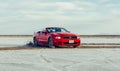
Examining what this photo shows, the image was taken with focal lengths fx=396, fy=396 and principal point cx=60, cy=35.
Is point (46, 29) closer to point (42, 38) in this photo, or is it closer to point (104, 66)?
point (42, 38)

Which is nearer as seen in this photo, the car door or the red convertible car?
the red convertible car

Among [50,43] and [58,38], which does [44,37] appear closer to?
[50,43]

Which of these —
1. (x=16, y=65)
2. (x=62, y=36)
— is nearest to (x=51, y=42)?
(x=62, y=36)

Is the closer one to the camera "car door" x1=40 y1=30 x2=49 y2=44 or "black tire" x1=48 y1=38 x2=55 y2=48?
"black tire" x1=48 y1=38 x2=55 y2=48

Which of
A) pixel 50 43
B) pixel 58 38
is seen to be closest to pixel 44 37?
pixel 50 43

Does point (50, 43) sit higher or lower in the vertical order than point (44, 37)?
lower

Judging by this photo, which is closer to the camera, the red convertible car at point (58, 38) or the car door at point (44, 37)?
the red convertible car at point (58, 38)

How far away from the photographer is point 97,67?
11.6 m

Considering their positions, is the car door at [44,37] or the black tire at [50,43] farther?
the car door at [44,37]

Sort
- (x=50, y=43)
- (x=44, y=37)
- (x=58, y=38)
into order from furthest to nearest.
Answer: (x=44, y=37) → (x=50, y=43) → (x=58, y=38)

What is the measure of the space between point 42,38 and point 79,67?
15.9 meters

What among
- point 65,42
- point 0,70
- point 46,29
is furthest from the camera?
point 46,29

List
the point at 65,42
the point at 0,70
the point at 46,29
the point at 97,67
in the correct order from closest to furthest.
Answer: the point at 0,70, the point at 97,67, the point at 65,42, the point at 46,29

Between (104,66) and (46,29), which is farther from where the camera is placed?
(46,29)
